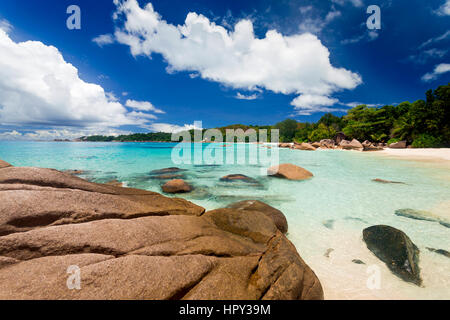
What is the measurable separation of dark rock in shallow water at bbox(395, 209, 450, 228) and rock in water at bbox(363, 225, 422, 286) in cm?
247

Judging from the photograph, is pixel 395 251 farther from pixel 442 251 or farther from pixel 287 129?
pixel 287 129

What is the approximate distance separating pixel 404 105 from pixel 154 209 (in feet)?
231

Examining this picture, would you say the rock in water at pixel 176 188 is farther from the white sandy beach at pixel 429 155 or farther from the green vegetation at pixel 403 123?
the green vegetation at pixel 403 123

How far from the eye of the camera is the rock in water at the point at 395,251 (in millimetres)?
3298

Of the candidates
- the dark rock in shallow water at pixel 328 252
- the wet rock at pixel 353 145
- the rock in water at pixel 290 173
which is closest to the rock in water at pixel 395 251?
the dark rock in shallow water at pixel 328 252

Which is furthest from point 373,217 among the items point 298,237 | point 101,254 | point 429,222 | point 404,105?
point 404,105

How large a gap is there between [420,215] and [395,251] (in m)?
3.72

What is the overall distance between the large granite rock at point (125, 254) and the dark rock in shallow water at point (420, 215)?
18.0 ft

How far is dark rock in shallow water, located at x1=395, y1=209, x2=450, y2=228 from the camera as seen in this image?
17.8ft

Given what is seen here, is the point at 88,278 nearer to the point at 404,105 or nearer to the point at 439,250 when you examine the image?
the point at 439,250

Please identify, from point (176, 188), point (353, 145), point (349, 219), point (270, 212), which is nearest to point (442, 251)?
point (349, 219)

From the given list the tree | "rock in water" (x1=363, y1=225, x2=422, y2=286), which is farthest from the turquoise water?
the tree

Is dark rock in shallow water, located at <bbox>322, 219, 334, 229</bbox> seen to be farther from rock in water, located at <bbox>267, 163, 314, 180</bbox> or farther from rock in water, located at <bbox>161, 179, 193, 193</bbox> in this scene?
rock in water, located at <bbox>161, 179, 193, 193</bbox>

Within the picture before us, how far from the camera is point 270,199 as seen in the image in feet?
26.3
